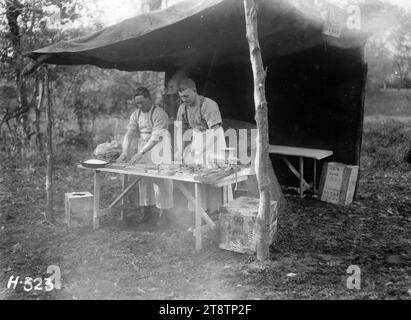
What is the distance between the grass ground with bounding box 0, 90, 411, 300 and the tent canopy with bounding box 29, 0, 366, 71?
227 centimetres

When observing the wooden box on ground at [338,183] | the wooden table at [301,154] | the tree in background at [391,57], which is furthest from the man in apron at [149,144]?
the tree in background at [391,57]

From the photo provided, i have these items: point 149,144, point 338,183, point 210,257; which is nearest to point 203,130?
point 149,144

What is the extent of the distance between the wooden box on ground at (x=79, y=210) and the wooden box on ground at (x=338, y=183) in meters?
3.64

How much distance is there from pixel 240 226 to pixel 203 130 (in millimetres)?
1572

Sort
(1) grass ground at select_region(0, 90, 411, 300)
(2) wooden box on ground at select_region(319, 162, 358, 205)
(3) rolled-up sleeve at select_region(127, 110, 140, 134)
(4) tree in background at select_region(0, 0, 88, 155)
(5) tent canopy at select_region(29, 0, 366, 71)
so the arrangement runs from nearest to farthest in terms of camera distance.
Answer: (1) grass ground at select_region(0, 90, 411, 300) → (5) tent canopy at select_region(29, 0, 366, 71) → (3) rolled-up sleeve at select_region(127, 110, 140, 134) → (2) wooden box on ground at select_region(319, 162, 358, 205) → (4) tree in background at select_region(0, 0, 88, 155)

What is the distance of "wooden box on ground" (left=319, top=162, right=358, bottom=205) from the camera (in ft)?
22.1

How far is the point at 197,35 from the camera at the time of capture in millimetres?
5957

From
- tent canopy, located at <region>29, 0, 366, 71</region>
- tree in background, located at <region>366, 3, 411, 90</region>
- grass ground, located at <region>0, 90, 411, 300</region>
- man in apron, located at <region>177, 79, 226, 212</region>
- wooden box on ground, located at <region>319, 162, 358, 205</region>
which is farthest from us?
tree in background, located at <region>366, 3, 411, 90</region>

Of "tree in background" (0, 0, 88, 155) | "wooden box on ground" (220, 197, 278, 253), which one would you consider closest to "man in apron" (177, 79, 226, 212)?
"wooden box on ground" (220, 197, 278, 253)

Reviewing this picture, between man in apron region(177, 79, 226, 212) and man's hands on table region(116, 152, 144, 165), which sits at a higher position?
man in apron region(177, 79, 226, 212)

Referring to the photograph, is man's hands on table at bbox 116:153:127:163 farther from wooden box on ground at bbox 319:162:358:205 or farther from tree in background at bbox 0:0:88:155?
tree in background at bbox 0:0:88:155

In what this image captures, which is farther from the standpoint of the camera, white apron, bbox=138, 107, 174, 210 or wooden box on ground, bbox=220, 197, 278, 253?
white apron, bbox=138, 107, 174, 210

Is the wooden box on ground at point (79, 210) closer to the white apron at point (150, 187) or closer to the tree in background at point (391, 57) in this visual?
the white apron at point (150, 187)

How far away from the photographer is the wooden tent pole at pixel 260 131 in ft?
13.0
